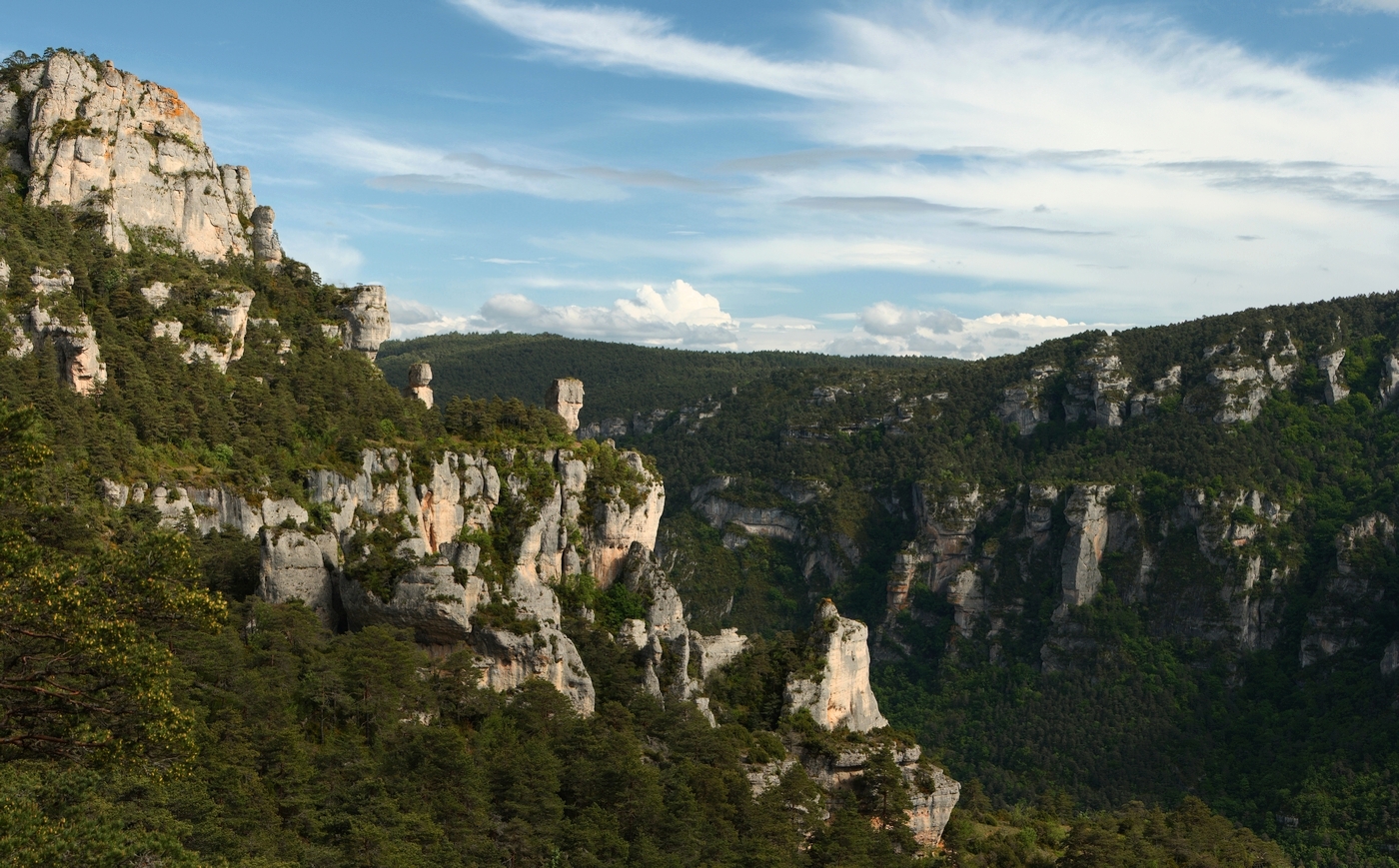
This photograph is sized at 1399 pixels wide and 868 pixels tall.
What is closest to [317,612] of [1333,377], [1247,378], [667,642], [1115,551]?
[667,642]

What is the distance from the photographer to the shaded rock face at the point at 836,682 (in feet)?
184

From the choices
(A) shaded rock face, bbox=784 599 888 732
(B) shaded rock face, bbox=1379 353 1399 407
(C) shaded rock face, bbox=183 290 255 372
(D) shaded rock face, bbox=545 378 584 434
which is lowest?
(A) shaded rock face, bbox=784 599 888 732

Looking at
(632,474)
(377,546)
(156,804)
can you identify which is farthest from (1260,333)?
(156,804)

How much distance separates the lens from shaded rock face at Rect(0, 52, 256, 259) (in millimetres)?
59125

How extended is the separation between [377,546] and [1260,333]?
12508 centimetres

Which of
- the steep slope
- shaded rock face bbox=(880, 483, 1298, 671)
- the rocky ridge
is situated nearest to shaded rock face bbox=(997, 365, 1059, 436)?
shaded rock face bbox=(880, 483, 1298, 671)

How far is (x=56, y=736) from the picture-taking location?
22547 mm

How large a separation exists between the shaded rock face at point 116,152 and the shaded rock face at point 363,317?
22.7 feet

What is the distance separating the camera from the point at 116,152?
2379 inches

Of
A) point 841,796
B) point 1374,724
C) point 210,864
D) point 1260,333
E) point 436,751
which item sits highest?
point 1260,333

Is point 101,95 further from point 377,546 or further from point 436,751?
point 436,751

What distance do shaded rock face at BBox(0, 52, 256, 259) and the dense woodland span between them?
1.58m

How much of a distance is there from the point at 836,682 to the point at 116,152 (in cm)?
4327

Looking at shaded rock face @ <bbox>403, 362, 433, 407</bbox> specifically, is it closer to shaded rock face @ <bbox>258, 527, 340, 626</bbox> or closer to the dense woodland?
the dense woodland
